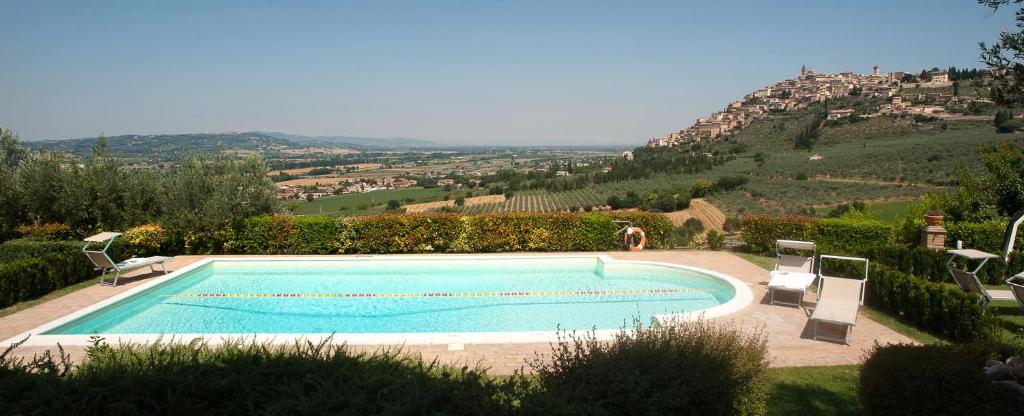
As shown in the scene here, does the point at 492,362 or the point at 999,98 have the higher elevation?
the point at 999,98

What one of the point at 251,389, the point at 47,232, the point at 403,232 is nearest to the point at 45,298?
the point at 47,232

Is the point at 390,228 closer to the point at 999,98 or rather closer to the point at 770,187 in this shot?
the point at 999,98

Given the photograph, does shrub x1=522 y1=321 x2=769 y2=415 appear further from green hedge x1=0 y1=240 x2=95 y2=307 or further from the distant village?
green hedge x1=0 y1=240 x2=95 y2=307

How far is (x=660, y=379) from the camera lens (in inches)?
118

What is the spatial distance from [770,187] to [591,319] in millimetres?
38363

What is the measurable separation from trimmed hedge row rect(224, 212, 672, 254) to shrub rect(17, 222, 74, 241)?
334cm

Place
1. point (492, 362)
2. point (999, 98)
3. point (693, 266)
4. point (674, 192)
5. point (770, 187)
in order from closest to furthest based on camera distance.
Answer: point (999, 98), point (492, 362), point (693, 266), point (770, 187), point (674, 192)

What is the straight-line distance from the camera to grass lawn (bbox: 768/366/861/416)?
429 centimetres

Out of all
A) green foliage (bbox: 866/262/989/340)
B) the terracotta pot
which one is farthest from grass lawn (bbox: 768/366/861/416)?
the terracotta pot

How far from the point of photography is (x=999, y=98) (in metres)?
3.80

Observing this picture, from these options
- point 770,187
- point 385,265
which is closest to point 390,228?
point 385,265

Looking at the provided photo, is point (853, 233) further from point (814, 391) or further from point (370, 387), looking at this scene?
point (370, 387)

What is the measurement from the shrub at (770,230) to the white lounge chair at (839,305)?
15.5 feet

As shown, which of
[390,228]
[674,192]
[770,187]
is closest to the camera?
[390,228]
